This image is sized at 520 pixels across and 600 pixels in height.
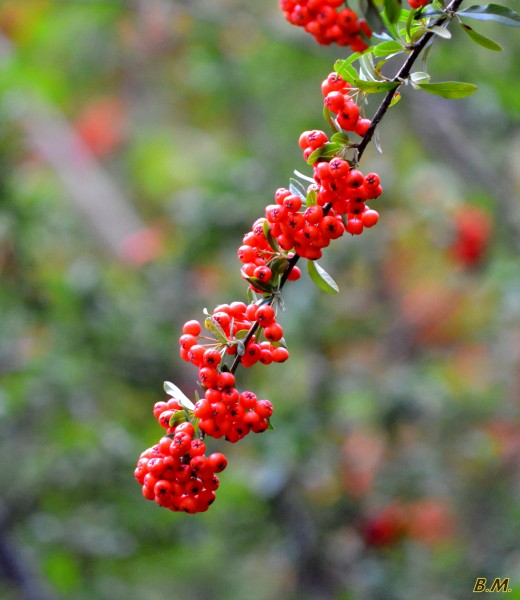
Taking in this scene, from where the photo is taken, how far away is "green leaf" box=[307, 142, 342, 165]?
57.4 inches

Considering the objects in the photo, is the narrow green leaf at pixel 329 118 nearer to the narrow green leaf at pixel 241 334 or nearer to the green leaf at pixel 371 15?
the green leaf at pixel 371 15

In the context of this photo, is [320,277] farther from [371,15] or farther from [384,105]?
[371,15]

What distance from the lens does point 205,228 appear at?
486 cm

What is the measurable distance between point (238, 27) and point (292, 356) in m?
2.71

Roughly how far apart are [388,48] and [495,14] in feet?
0.71

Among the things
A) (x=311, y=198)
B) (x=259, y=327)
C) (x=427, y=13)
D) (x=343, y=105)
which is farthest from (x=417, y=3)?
(x=259, y=327)

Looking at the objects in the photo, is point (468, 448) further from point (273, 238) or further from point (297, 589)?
point (273, 238)

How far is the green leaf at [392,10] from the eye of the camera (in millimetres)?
1397

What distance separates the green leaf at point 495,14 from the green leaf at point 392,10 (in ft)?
0.42

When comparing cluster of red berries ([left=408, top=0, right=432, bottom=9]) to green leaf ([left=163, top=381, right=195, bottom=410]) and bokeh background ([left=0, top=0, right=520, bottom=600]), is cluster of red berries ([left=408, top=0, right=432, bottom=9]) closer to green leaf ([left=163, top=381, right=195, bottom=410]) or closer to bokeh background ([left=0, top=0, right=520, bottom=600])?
green leaf ([left=163, top=381, right=195, bottom=410])

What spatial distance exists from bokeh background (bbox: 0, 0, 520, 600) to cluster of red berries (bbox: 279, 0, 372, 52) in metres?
2.54

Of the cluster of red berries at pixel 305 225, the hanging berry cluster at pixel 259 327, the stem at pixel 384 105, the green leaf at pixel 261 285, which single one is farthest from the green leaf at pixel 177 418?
the cluster of red berries at pixel 305 225

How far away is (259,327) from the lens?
1517 millimetres

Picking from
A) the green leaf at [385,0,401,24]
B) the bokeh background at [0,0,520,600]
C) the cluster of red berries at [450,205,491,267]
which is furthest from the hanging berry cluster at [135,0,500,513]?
the cluster of red berries at [450,205,491,267]
